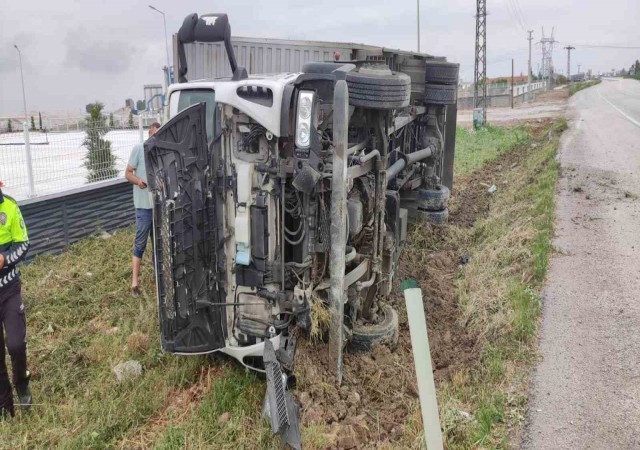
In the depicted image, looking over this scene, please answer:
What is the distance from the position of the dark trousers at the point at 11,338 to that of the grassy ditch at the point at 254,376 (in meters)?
0.26

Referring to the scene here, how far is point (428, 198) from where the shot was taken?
906 cm

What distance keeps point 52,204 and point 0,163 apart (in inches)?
34.9

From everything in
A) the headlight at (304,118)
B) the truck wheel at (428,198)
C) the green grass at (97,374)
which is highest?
the headlight at (304,118)

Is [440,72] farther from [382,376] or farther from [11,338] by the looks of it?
[11,338]

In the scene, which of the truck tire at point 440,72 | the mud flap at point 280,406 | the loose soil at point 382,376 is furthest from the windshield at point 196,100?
the truck tire at point 440,72

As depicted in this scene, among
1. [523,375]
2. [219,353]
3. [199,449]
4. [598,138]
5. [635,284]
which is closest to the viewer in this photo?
[199,449]

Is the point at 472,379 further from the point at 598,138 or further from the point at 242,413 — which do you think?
the point at 598,138

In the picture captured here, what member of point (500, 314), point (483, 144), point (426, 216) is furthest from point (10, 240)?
point (483, 144)

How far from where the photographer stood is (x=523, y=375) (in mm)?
4227

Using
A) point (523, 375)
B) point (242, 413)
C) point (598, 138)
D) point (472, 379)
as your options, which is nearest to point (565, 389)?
point (523, 375)

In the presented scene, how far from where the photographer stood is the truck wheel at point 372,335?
4855mm

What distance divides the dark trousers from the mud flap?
186 cm

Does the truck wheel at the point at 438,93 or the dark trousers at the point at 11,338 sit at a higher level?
the truck wheel at the point at 438,93

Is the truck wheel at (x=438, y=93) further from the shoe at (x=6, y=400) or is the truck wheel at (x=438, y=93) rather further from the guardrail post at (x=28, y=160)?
the shoe at (x=6, y=400)
